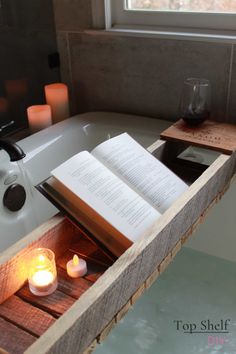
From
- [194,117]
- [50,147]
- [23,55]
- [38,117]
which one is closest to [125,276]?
[194,117]

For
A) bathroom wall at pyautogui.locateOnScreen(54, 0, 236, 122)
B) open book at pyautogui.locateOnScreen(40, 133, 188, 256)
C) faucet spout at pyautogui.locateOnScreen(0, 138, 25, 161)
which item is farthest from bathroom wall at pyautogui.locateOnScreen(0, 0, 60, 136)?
open book at pyautogui.locateOnScreen(40, 133, 188, 256)

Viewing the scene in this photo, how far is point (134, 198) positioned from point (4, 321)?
0.38 m

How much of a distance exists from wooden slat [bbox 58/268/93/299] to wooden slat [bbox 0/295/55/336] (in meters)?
0.08

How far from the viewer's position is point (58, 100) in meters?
1.77

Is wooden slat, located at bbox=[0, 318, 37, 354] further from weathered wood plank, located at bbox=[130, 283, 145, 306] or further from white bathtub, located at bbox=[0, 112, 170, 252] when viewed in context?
white bathtub, located at bbox=[0, 112, 170, 252]

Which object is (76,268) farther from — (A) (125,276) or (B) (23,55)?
(B) (23,55)

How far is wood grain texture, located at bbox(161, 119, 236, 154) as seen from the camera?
4.25 ft

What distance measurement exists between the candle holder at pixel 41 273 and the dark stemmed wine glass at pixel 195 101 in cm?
76

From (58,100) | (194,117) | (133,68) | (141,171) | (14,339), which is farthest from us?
(58,100)

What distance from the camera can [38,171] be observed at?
5.08 feet

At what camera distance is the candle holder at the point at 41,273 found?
86cm

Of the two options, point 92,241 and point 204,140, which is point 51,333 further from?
point 204,140

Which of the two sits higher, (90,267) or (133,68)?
(133,68)

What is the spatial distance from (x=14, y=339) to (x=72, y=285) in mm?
177
